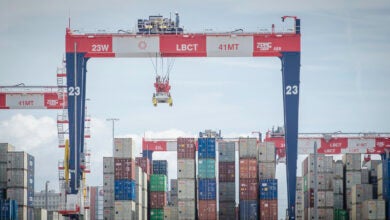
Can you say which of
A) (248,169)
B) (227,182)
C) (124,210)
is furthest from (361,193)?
(124,210)

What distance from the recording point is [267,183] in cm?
7350

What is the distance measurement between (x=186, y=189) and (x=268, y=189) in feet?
21.0

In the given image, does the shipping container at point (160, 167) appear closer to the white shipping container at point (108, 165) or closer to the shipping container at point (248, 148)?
the white shipping container at point (108, 165)

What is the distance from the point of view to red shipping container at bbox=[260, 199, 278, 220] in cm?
7244

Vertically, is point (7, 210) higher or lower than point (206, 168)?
lower

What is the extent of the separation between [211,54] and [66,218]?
17309 mm

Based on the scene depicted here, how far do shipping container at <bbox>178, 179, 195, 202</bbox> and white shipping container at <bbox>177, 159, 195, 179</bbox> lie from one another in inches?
12.6

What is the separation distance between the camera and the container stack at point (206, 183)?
7362cm

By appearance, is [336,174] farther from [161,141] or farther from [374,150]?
[161,141]

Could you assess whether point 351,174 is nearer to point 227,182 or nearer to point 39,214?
point 227,182

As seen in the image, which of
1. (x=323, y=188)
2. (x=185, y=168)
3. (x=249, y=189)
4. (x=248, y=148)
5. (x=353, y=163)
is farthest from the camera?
(x=353, y=163)

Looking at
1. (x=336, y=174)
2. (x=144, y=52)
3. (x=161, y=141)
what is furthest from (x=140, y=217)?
(x=161, y=141)

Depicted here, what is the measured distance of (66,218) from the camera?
76.1m

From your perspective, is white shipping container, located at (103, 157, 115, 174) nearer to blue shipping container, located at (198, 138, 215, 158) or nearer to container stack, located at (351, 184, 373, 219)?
blue shipping container, located at (198, 138, 215, 158)
